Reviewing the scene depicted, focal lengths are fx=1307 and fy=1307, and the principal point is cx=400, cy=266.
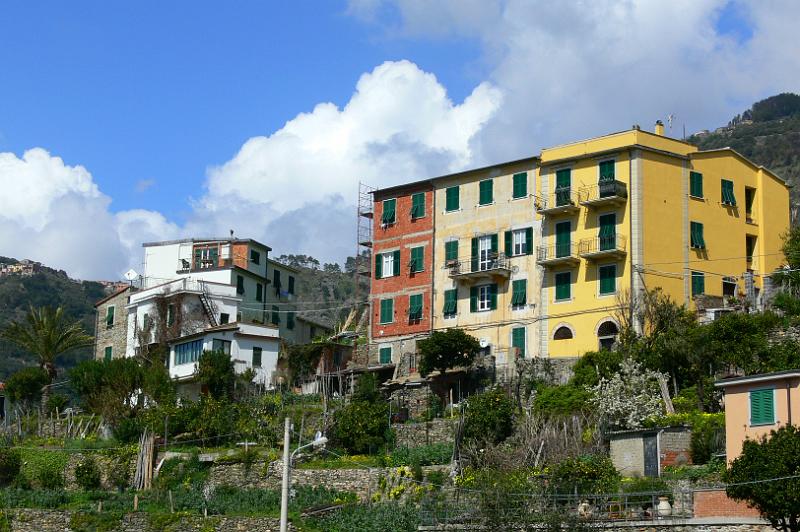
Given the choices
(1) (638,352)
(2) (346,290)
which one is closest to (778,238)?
(1) (638,352)

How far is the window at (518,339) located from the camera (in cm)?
6204

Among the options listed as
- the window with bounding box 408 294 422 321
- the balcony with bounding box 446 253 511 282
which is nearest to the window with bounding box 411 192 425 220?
the balcony with bounding box 446 253 511 282

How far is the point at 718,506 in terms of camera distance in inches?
1432

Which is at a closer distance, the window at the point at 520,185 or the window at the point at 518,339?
the window at the point at 518,339

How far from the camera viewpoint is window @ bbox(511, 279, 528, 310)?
6284 cm

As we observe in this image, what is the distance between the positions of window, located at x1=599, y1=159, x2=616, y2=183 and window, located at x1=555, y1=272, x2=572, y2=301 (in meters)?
4.77

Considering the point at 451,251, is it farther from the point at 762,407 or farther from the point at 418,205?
the point at 762,407

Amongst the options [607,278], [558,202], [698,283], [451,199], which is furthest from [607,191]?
[451,199]

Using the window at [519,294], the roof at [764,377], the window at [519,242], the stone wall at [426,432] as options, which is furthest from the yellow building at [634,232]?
the roof at [764,377]

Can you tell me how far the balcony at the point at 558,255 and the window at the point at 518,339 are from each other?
3.36m

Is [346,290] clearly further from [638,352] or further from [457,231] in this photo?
[638,352]

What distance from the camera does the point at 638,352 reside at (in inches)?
2119

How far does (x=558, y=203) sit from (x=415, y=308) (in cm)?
990

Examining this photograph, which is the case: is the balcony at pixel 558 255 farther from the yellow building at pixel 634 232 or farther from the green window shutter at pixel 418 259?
the green window shutter at pixel 418 259
